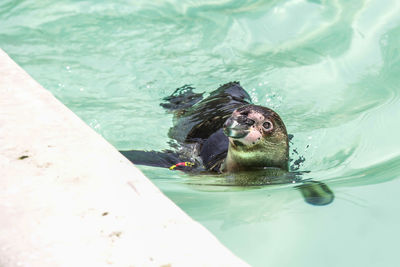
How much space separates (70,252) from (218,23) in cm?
554

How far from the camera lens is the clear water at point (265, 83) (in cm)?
294

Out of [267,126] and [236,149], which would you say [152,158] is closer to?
[236,149]

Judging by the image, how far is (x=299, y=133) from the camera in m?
5.23

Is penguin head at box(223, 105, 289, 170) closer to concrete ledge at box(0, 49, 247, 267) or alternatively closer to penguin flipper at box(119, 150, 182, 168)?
penguin flipper at box(119, 150, 182, 168)

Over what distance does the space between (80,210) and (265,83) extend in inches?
162

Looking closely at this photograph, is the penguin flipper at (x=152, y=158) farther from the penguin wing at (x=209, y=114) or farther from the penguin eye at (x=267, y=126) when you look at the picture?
the penguin eye at (x=267, y=126)

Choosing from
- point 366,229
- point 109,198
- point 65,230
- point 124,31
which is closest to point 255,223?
point 366,229

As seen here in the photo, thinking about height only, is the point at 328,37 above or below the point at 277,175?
above

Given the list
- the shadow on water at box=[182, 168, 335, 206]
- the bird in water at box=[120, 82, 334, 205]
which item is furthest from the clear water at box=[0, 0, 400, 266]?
the bird in water at box=[120, 82, 334, 205]

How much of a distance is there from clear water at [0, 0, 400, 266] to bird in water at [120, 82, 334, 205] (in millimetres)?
172

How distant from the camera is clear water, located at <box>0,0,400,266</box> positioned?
2939 millimetres

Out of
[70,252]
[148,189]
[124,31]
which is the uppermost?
[124,31]

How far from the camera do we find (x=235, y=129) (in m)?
3.86

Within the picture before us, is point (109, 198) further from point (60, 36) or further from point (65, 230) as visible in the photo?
point (60, 36)
